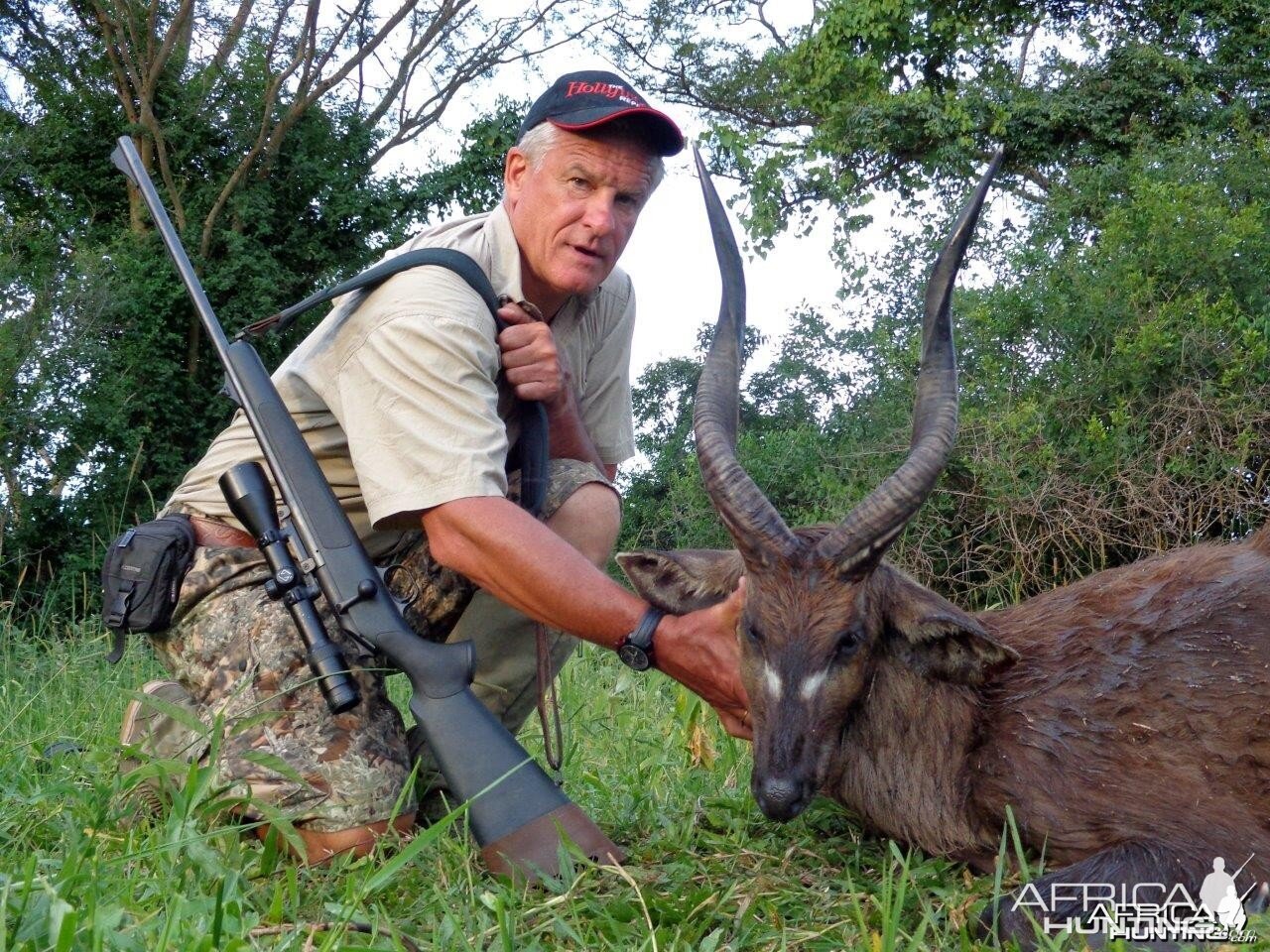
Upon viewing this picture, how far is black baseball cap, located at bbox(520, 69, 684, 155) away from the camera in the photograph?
4.21m

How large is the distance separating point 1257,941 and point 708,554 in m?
1.80

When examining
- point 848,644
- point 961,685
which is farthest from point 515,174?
point 961,685

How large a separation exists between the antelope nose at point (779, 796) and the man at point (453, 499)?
0.35 meters

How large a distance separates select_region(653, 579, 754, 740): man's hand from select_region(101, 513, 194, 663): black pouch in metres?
1.65

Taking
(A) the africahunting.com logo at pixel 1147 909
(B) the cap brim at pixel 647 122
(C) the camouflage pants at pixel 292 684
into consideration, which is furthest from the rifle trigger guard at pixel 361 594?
(A) the africahunting.com logo at pixel 1147 909

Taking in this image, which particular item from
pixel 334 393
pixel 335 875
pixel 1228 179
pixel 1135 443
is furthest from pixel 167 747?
pixel 1228 179

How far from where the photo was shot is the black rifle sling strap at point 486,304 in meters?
4.02

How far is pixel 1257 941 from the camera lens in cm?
295

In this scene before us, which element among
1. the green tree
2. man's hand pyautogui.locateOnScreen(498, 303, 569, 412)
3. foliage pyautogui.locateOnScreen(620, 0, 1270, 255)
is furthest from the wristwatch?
foliage pyautogui.locateOnScreen(620, 0, 1270, 255)

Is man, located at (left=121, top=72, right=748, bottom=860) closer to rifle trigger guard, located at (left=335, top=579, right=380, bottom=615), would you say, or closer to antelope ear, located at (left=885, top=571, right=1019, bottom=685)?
rifle trigger guard, located at (left=335, top=579, right=380, bottom=615)

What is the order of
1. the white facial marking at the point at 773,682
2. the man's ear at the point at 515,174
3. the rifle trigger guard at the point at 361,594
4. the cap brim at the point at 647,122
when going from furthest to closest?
the man's ear at the point at 515,174, the cap brim at the point at 647,122, the rifle trigger guard at the point at 361,594, the white facial marking at the point at 773,682

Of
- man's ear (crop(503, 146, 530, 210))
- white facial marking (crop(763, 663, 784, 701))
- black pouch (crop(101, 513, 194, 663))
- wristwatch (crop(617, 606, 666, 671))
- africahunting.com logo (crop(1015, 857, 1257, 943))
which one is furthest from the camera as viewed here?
man's ear (crop(503, 146, 530, 210))

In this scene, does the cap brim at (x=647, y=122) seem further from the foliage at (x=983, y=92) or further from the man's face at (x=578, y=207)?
the foliage at (x=983, y=92)

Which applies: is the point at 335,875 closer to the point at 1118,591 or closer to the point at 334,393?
the point at 334,393
